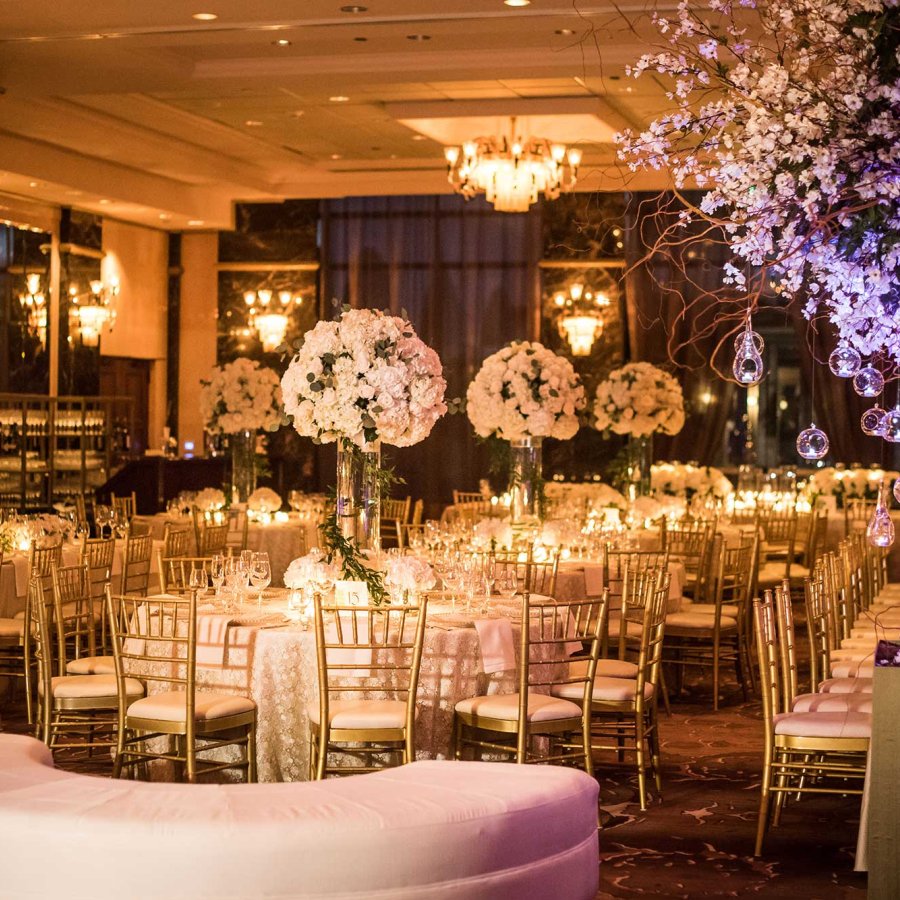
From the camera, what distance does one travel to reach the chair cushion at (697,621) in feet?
28.1

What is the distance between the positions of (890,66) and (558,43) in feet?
22.6

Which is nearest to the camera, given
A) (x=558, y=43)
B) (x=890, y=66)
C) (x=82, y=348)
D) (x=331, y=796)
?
(x=331, y=796)

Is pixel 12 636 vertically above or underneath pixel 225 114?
underneath

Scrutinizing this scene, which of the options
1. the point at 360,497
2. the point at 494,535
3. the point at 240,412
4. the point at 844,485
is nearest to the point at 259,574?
the point at 360,497

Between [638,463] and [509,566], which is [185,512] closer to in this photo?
[638,463]

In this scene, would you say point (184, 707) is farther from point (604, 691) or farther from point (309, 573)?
point (604, 691)

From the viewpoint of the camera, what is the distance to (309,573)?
20.5 feet

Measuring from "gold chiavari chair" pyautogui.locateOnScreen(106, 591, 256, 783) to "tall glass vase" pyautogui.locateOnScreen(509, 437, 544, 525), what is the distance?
3.63m

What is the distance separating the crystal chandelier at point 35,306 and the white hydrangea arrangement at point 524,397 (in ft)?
21.9

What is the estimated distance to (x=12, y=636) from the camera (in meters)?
7.91

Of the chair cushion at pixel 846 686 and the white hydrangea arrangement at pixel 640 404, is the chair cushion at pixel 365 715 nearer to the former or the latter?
the chair cushion at pixel 846 686

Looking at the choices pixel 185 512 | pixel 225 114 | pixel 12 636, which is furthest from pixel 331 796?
pixel 225 114

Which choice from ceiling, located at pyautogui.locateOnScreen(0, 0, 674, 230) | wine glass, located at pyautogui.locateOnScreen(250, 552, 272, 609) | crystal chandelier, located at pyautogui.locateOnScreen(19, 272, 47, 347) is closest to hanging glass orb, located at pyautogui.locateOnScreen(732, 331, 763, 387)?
wine glass, located at pyautogui.locateOnScreen(250, 552, 272, 609)

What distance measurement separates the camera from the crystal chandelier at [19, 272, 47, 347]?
1462 cm
